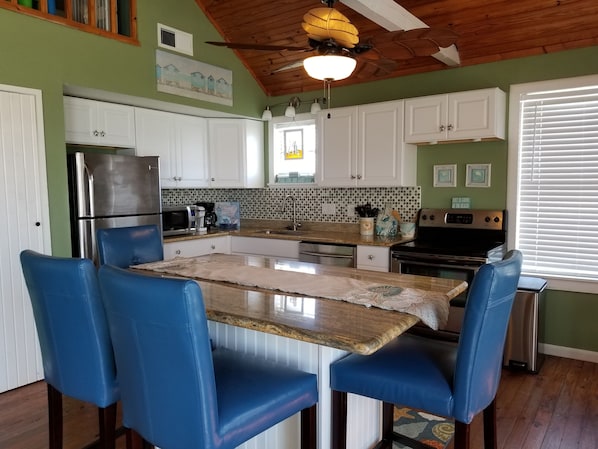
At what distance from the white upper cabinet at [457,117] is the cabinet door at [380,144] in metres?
0.12

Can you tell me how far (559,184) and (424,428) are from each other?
2.26m

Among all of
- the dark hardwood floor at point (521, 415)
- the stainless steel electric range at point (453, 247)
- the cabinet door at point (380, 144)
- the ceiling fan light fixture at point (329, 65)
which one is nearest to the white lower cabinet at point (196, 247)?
the dark hardwood floor at point (521, 415)

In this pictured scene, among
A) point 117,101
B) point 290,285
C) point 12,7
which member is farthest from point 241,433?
point 117,101

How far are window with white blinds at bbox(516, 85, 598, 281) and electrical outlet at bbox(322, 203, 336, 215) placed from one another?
5.88ft

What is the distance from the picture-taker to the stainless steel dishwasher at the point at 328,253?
3.94 m

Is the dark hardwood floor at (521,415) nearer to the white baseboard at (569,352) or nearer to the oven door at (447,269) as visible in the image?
the white baseboard at (569,352)

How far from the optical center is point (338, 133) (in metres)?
4.25

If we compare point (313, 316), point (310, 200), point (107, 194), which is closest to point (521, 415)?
point (313, 316)

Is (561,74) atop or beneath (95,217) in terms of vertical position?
atop

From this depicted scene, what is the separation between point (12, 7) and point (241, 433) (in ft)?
10.1

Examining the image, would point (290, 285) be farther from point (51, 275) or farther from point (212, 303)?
point (51, 275)

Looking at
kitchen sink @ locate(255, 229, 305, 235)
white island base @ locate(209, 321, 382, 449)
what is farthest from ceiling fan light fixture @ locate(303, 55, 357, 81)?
kitchen sink @ locate(255, 229, 305, 235)

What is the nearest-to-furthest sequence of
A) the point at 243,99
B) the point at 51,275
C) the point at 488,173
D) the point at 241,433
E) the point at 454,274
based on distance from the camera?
the point at 241,433 → the point at 51,275 → the point at 454,274 → the point at 488,173 → the point at 243,99

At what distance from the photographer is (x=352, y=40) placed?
7.11ft
